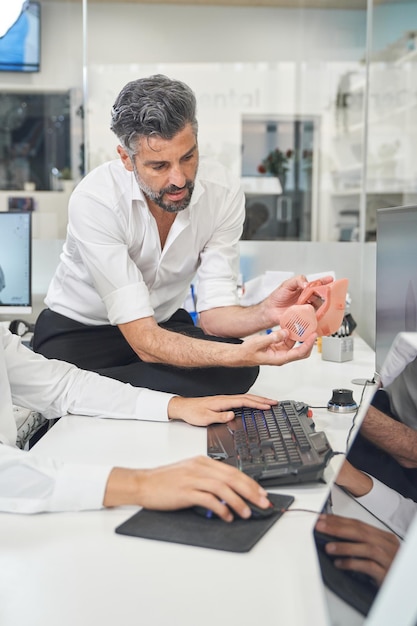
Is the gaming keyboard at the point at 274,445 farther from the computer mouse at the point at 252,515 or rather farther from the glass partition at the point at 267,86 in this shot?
the glass partition at the point at 267,86

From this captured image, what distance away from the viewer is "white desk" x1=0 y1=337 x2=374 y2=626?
2.28 feet

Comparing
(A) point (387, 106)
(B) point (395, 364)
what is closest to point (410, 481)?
(B) point (395, 364)

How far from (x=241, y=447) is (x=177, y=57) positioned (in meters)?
4.23

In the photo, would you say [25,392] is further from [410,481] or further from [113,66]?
[113,66]

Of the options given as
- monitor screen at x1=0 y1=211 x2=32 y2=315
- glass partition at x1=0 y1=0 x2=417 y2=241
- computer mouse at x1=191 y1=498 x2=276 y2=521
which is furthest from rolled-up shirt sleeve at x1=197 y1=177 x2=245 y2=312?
glass partition at x1=0 y1=0 x2=417 y2=241

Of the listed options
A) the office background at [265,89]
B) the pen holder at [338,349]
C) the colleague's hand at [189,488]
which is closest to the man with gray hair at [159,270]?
the pen holder at [338,349]

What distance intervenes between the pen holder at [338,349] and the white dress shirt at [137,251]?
0.33 metres

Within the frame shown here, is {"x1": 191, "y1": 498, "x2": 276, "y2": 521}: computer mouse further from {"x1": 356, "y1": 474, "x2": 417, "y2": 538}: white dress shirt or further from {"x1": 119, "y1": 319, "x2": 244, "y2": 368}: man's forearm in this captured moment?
{"x1": 119, "y1": 319, "x2": 244, "y2": 368}: man's forearm

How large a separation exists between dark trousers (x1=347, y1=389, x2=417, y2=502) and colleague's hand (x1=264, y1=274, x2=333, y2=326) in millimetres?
907

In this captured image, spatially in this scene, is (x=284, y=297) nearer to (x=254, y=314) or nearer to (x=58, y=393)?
(x=254, y=314)

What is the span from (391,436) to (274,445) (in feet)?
1.26

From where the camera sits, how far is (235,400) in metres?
1.35

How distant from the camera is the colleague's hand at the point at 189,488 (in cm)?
88

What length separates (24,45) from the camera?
4.52m
